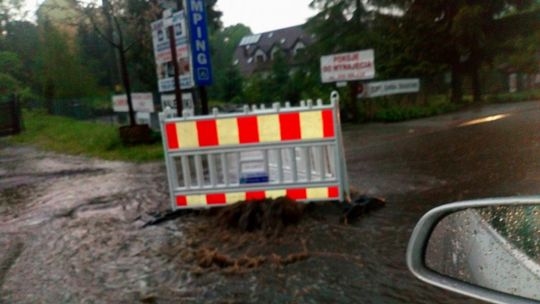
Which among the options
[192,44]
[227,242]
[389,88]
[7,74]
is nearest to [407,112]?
[389,88]

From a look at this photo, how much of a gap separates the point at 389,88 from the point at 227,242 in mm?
16218

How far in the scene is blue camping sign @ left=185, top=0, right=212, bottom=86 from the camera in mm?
10802

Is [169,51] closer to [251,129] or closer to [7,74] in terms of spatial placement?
[251,129]

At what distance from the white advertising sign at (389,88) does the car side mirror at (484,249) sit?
1666 centimetres

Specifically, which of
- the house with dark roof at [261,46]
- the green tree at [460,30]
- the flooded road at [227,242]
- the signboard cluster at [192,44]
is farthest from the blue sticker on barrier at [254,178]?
the house with dark roof at [261,46]

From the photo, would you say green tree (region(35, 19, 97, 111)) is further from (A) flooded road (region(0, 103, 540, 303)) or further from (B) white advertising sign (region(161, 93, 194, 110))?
(A) flooded road (region(0, 103, 540, 303))

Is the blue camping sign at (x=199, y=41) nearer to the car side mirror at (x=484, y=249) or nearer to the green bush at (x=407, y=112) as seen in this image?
the green bush at (x=407, y=112)

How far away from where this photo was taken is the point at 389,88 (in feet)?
63.1

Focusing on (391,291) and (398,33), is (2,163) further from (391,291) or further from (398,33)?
(398,33)

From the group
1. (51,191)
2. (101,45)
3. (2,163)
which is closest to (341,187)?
(51,191)

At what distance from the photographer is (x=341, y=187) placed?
507 centimetres

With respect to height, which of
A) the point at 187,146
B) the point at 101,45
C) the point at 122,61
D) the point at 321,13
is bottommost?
the point at 187,146

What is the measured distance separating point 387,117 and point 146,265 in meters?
14.2

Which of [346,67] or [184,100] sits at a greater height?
[346,67]
